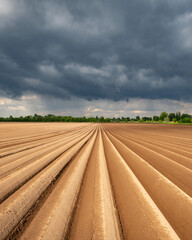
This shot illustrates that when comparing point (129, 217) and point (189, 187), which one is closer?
point (129, 217)

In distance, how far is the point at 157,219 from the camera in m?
1.43

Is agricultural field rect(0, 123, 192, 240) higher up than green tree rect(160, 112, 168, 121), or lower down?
lower down

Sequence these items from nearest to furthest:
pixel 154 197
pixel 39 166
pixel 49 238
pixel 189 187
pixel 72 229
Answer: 1. pixel 49 238
2. pixel 72 229
3. pixel 154 197
4. pixel 189 187
5. pixel 39 166

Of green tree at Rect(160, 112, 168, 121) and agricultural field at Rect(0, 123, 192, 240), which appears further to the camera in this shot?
green tree at Rect(160, 112, 168, 121)

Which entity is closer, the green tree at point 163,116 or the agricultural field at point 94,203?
the agricultural field at point 94,203

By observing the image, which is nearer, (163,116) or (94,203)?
(94,203)

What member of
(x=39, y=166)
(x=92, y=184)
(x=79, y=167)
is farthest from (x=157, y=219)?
(x=39, y=166)

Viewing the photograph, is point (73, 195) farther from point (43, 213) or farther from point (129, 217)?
point (129, 217)

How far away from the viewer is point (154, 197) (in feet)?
6.21

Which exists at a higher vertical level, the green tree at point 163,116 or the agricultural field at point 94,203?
the green tree at point 163,116

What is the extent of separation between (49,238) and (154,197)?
150 centimetres

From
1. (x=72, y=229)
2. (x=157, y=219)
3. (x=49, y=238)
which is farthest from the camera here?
(x=157, y=219)

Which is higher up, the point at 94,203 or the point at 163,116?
the point at 163,116

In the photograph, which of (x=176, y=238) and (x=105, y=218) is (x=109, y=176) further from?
(x=176, y=238)
